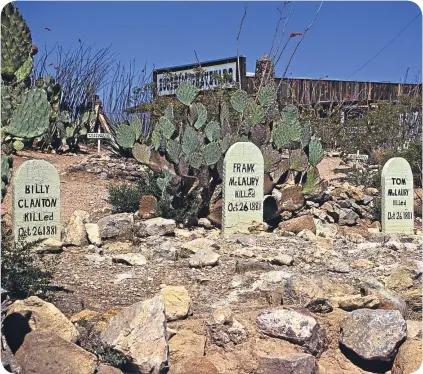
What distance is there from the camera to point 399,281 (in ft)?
23.5

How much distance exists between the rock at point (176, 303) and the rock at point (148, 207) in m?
3.83

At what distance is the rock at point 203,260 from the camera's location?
24.3 feet

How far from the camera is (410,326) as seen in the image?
601 centimetres

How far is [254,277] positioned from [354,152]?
11.8 meters

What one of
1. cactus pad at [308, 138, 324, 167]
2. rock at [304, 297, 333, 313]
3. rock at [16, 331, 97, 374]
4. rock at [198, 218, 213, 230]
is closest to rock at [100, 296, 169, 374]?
rock at [16, 331, 97, 374]

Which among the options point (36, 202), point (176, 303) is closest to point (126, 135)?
point (36, 202)

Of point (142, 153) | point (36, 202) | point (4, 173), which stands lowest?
point (36, 202)

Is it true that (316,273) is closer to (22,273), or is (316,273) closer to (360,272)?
(360,272)

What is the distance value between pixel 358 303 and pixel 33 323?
8.38ft

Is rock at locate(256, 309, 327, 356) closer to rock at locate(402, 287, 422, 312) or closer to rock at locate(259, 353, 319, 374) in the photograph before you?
rock at locate(259, 353, 319, 374)

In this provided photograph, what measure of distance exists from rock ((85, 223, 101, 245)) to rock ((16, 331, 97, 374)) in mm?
3338

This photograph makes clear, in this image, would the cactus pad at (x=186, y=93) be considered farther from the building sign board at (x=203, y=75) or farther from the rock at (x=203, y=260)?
the building sign board at (x=203, y=75)

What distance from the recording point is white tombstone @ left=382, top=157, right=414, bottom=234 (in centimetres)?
1053

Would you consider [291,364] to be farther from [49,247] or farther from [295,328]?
[49,247]
